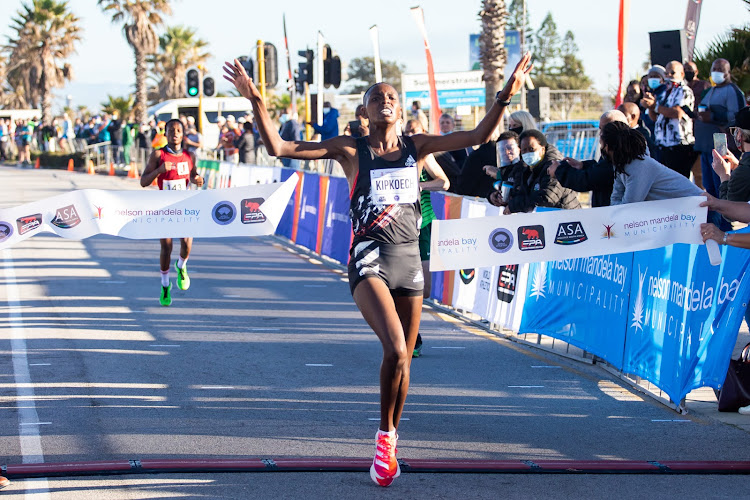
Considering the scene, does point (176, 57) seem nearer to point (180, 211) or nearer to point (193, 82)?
point (193, 82)

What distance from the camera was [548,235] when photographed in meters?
7.49

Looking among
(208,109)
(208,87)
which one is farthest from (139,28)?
(208,87)

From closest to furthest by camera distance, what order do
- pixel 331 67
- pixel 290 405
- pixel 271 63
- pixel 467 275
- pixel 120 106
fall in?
pixel 290 405 → pixel 467 275 → pixel 331 67 → pixel 271 63 → pixel 120 106

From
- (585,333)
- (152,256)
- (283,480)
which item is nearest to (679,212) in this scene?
(585,333)

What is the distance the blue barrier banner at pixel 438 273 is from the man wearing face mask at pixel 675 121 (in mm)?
2521

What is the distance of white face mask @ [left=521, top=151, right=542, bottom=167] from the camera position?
9.73m

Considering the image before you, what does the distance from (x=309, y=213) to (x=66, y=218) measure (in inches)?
409

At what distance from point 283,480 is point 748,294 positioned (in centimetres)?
315

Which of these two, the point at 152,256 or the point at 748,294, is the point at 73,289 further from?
the point at 748,294

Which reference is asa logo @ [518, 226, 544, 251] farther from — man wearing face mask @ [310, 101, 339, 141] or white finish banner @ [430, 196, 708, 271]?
man wearing face mask @ [310, 101, 339, 141]

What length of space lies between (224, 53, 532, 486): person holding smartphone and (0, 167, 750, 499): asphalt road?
25.9 inches

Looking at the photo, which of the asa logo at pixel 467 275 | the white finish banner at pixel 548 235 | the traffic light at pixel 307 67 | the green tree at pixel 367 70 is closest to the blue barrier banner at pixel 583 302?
the white finish banner at pixel 548 235

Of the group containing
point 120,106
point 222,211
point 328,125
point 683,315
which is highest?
point 120,106

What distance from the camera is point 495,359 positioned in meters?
9.23
